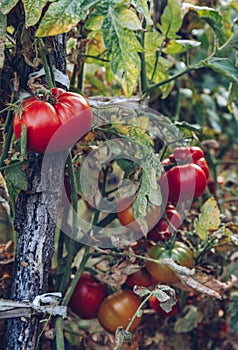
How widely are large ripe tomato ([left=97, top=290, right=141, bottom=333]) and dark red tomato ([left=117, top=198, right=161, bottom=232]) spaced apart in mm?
137

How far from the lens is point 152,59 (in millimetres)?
1176

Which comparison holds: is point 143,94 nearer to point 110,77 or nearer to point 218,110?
point 110,77

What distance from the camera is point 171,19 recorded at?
113 centimetres

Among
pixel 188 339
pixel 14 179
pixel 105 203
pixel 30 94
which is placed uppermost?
pixel 30 94

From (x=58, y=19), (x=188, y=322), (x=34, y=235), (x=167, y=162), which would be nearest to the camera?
(x=58, y=19)

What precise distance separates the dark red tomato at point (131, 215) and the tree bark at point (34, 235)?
144 millimetres

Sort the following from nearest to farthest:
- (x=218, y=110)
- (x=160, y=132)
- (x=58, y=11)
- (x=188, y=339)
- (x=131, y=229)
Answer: (x=58, y=11) < (x=131, y=229) < (x=160, y=132) < (x=188, y=339) < (x=218, y=110)

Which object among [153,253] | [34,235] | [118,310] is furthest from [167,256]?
[34,235]

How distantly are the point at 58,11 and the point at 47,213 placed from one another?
324 mm

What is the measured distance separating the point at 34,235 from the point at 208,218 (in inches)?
14.6

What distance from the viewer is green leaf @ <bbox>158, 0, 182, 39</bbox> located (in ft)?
3.67

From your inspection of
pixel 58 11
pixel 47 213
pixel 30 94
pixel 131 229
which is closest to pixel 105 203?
pixel 131 229

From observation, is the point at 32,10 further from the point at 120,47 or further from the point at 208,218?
the point at 208,218

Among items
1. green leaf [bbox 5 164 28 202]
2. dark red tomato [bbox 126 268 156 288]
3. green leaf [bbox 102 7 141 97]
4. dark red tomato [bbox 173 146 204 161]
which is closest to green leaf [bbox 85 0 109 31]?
green leaf [bbox 102 7 141 97]
